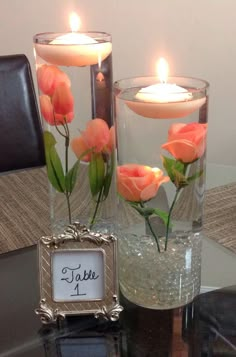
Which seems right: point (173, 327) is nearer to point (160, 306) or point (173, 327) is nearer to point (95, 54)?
point (160, 306)

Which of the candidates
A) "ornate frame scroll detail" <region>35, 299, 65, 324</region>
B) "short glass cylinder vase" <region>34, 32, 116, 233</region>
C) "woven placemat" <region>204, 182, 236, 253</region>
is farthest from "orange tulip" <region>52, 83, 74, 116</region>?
"woven placemat" <region>204, 182, 236, 253</region>

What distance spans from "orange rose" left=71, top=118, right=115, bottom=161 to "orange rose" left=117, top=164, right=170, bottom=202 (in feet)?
0.16

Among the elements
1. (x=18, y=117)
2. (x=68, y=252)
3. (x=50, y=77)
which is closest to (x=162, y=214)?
(x=68, y=252)

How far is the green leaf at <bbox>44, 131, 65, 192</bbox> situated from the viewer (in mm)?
829

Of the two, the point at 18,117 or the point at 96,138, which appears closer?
the point at 96,138

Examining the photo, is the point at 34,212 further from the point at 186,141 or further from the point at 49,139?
the point at 186,141

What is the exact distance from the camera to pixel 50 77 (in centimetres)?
79

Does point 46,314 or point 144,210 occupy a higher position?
point 144,210

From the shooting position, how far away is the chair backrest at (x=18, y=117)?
1628mm

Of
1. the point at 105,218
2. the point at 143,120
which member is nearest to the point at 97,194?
the point at 105,218

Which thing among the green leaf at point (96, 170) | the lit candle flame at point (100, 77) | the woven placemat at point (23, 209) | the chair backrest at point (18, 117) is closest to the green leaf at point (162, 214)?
the green leaf at point (96, 170)

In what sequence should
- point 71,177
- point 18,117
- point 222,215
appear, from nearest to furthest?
1. point 71,177
2. point 222,215
3. point 18,117

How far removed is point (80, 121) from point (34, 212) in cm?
41

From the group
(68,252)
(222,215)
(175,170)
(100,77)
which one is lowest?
(222,215)
